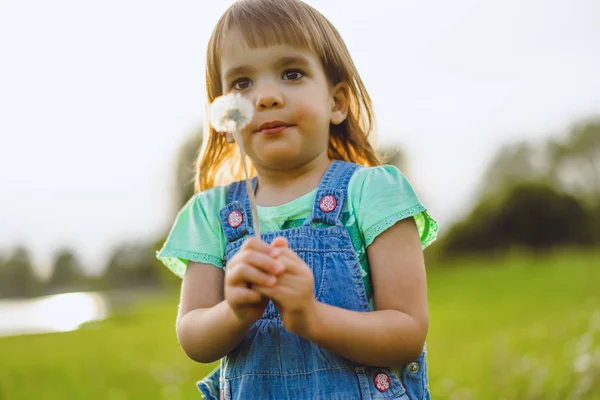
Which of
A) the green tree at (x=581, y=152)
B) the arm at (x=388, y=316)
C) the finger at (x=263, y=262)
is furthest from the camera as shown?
the green tree at (x=581, y=152)

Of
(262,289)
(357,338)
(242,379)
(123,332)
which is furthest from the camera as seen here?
(123,332)

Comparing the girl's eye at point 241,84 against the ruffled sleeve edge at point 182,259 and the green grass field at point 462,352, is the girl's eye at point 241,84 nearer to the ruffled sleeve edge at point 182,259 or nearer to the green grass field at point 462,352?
the ruffled sleeve edge at point 182,259

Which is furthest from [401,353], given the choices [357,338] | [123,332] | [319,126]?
[123,332]

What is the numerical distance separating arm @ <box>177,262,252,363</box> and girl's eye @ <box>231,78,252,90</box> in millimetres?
556

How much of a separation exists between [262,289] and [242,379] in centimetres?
47

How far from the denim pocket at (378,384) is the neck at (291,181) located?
57 cm

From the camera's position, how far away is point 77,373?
607cm

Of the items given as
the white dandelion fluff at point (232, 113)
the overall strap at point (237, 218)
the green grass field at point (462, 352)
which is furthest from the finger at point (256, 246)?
the green grass field at point (462, 352)

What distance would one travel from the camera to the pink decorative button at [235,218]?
7.16 ft

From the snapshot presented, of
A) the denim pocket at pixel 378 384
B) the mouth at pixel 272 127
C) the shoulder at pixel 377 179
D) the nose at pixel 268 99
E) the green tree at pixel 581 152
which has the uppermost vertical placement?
the green tree at pixel 581 152

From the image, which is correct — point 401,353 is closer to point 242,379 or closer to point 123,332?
point 242,379

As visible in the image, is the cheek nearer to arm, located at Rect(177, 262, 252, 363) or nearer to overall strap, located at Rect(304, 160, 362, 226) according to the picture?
overall strap, located at Rect(304, 160, 362, 226)

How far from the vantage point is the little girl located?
1879mm

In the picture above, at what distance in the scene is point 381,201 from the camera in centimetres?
204
